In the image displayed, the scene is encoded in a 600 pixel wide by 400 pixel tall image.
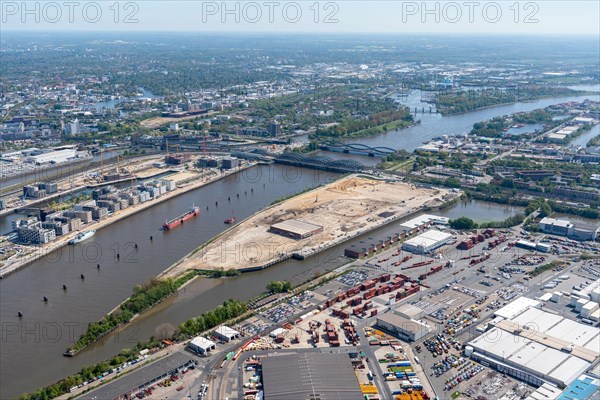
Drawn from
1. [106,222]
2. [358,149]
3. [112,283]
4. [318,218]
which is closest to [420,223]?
[318,218]

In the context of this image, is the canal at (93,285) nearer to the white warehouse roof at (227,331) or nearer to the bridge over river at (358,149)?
the white warehouse roof at (227,331)

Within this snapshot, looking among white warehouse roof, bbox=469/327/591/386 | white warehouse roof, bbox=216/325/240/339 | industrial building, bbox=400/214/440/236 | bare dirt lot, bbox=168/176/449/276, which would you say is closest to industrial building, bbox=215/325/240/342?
white warehouse roof, bbox=216/325/240/339

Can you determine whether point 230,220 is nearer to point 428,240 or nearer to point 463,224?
point 428,240

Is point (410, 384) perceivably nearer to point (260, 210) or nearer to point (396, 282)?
point (396, 282)

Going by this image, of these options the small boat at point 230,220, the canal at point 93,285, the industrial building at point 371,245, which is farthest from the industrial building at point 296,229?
the canal at point 93,285

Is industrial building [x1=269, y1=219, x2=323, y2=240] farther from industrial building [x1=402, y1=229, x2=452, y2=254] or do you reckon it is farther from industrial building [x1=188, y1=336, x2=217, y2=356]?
industrial building [x1=188, y1=336, x2=217, y2=356]

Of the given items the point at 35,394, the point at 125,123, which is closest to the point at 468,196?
the point at 35,394
